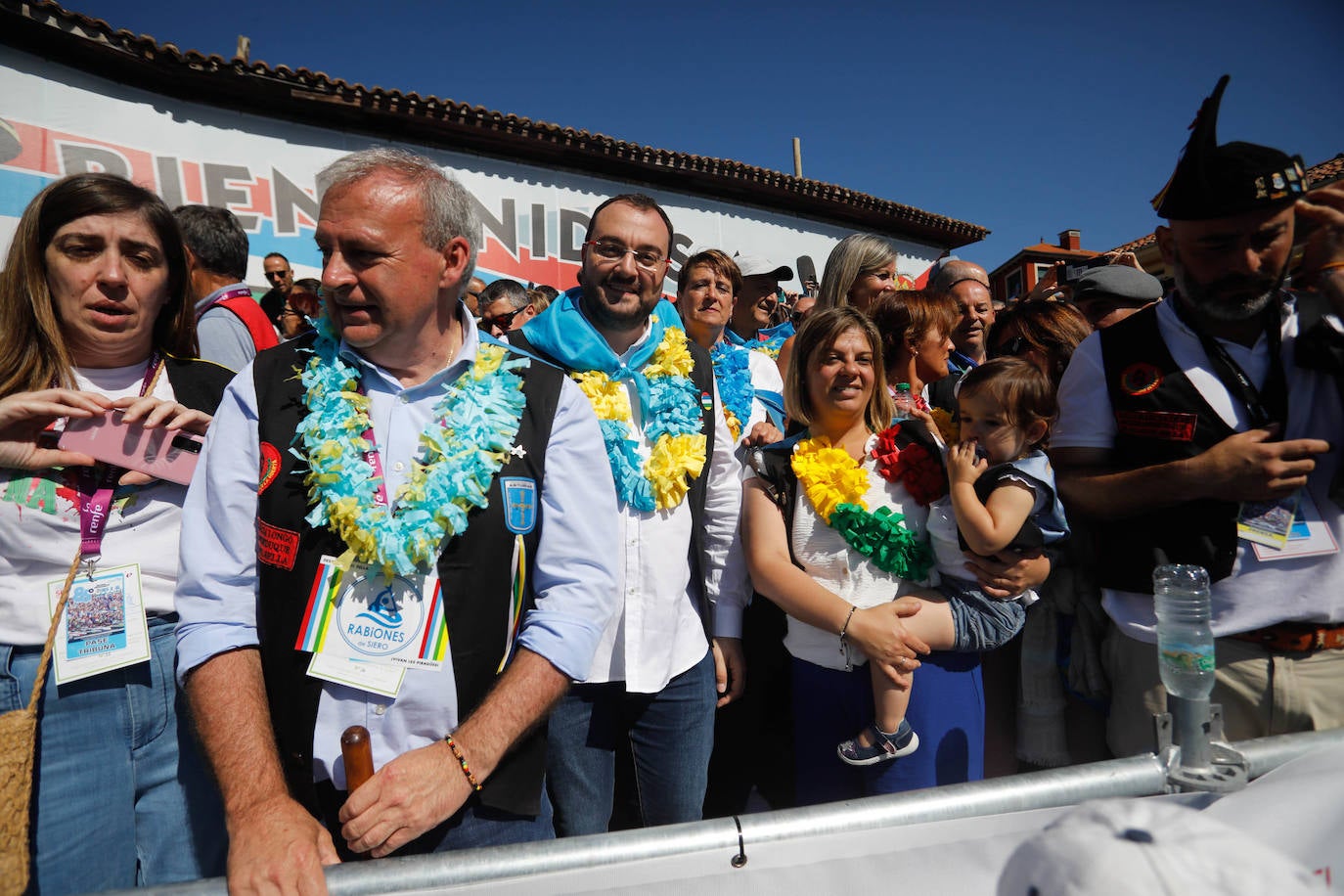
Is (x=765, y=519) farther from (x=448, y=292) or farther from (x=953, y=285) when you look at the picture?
(x=953, y=285)

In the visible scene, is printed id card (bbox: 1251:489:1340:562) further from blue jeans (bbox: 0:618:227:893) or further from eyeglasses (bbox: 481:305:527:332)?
eyeglasses (bbox: 481:305:527:332)

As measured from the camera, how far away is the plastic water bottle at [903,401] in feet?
9.16

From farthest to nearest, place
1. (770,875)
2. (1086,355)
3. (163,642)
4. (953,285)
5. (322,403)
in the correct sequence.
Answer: (953,285)
(1086,355)
(163,642)
(322,403)
(770,875)

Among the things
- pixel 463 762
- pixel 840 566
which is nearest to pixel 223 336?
pixel 463 762


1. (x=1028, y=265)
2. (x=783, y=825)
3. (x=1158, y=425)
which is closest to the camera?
(x=783, y=825)

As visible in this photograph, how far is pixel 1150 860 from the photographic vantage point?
0.76 m

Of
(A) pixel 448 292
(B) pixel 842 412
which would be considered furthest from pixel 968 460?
(A) pixel 448 292

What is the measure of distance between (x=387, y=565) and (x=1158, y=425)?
6.96 feet

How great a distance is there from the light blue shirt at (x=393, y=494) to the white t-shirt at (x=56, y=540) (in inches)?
11.0

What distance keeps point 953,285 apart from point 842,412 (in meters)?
1.86

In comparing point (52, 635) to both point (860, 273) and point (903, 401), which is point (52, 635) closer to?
point (903, 401)

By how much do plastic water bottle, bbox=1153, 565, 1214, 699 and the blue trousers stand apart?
868mm

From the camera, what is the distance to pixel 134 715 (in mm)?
1725

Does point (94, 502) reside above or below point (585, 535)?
above
